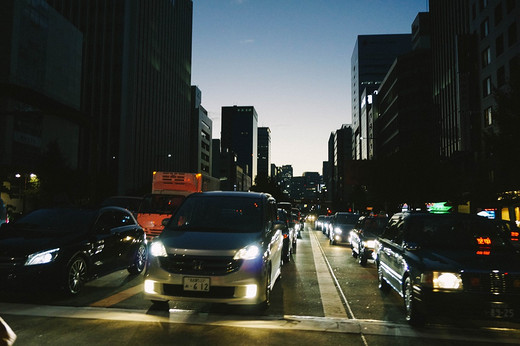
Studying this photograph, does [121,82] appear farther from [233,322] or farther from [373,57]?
[373,57]

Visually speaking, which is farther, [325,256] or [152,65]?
[152,65]

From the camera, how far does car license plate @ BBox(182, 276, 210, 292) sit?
5762mm

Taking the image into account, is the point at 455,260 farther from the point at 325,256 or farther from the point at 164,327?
the point at 325,256

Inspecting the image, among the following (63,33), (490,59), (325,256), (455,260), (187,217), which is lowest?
(325,256)

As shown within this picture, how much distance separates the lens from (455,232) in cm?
695

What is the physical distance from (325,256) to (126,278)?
8.29 m

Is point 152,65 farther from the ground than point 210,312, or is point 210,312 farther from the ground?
point 152,65

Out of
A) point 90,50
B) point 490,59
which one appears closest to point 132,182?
point 90,50

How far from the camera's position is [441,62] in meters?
57.2

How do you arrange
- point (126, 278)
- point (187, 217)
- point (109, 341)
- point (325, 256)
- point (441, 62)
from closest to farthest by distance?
1. point (109, 341)
2. point (187, 217)
3. point (126, 278)
4. point (325, 256)
5. point (441, 62)

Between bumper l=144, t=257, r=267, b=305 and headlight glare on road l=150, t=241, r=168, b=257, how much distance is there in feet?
0.23

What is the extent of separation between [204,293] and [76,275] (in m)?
2.96

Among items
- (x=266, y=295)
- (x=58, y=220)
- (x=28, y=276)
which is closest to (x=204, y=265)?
(x=266, y=295)

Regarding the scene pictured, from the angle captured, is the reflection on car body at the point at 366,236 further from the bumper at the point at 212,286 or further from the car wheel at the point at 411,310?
the bumper at the point at 212,286
